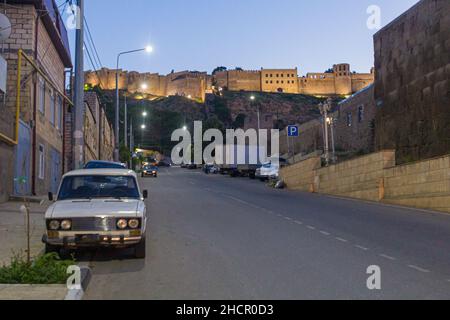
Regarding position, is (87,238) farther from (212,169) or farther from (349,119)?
(212,169)

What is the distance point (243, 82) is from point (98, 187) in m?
168

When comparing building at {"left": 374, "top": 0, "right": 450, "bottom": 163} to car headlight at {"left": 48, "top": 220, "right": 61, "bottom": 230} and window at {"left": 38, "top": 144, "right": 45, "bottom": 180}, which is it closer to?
window at {"left": 38, "top": 144, "right": 45, "bottom": 180}

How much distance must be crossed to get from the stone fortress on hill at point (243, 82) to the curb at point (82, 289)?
165m

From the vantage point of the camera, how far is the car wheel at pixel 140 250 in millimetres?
9572

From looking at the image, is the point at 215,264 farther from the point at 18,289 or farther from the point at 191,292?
the point at 18,289

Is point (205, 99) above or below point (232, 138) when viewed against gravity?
above

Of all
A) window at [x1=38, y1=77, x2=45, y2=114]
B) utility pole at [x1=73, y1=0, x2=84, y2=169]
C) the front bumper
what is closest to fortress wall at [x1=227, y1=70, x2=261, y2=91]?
window at [x1=38, y1=77, x2=45, y2=114]

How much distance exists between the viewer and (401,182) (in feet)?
70.7

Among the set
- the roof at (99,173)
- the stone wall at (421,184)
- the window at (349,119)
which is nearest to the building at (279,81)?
the window at (349,119)

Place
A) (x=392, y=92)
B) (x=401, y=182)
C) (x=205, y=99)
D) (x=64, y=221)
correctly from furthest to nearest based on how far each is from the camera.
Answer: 1. (x=205, y=99)
2. (x=392, y=92)
3. (x=401, y=182)
4. (x=64, y=221)

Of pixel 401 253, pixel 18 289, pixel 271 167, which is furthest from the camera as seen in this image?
pixel 271 167
